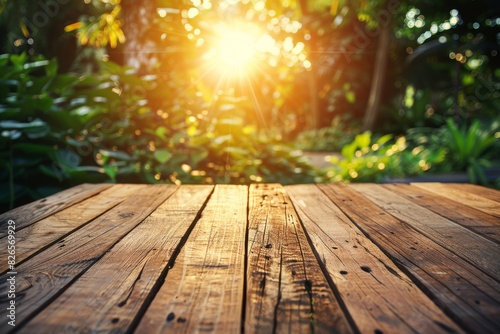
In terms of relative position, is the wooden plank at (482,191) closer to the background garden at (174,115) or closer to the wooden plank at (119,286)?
the wooden plank at (119,286)

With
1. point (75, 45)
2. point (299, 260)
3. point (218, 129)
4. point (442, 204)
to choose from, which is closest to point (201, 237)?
point (299, 260)

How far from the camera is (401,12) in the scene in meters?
9.76

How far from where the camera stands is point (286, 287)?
0.86 m

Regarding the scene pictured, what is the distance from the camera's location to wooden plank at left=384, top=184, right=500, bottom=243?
1333 mm

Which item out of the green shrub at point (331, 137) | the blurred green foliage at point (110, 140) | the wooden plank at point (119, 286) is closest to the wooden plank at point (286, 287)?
the wooden plank at point (119, 286)

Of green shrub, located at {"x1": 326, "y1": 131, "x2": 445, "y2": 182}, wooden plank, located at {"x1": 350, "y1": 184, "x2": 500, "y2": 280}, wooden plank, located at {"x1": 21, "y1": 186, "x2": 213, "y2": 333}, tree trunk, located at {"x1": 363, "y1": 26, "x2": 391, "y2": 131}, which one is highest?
tree trunk, located at {"x1": 363, "y1": 26, "x2": 391, "y2": 131}

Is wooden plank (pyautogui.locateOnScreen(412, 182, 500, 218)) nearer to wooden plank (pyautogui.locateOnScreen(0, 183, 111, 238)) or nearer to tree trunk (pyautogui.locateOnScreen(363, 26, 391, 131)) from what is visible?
wooden plank (pyautogui.locateOnScreen(0, 183, 111, 238))

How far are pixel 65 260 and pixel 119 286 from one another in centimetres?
25

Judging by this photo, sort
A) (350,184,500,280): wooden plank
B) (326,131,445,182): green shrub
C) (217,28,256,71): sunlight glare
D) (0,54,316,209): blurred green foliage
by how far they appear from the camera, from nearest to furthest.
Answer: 1. (350,184,500,280): wooden plank
2. (0,54,316,209): blurred green foliage
3. (217,28,256,71): sunlight glare
4. (326,131,445,182): green shrub

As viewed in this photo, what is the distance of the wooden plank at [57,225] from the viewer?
3.66ft

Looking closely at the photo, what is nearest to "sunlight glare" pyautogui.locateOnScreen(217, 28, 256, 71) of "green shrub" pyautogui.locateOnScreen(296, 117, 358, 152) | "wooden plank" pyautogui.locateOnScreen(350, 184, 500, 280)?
"wooden plank" pyautogui.locateOnScreen(350, 184, 500, 280)

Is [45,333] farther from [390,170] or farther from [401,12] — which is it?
[401,12]

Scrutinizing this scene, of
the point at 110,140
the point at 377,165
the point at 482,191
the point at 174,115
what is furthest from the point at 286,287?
the point at 377,165

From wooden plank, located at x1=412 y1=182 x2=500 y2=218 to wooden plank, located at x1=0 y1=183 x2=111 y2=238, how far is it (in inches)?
64.0
